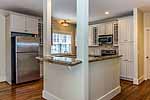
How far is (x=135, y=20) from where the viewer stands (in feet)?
16.0

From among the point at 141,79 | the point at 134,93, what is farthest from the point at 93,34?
the point at 134,93

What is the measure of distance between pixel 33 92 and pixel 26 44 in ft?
5.48

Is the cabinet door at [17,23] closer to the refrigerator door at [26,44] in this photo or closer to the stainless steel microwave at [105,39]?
the refrigerator door at [26,44]

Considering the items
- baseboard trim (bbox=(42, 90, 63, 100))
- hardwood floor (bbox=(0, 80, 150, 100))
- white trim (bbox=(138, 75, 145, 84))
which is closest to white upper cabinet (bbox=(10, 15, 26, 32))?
hardwood floor (bbox=(0, 80, 150, 100))

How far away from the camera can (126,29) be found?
539 cm

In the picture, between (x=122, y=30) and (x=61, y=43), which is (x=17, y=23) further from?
(x=122, y=30)

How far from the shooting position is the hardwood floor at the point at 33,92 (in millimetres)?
3591

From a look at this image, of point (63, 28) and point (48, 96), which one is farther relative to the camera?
point (63, 28)

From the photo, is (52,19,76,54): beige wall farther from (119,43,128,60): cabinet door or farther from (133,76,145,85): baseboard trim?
(133,76,145,85): baseboard trim

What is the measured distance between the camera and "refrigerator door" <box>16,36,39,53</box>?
4.68 metres

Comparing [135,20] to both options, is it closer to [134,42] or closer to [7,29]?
[134,42]

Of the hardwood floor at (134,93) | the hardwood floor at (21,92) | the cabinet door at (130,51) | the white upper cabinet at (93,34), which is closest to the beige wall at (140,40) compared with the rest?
the cabinet door at (130,51)

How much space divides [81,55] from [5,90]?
2.83 meters

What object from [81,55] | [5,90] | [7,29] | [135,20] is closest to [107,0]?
[135,20]
